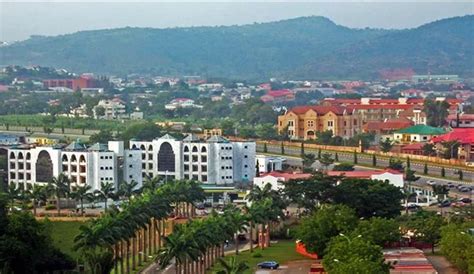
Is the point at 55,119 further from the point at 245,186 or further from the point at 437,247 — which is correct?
the point at 437,247

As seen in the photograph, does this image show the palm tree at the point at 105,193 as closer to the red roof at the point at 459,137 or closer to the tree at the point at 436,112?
Result: the red roof at the point at 459,137

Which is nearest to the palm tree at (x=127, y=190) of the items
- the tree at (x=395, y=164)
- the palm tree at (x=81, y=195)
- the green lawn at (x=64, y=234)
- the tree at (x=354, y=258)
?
the palm tree at (x=81, y=195)

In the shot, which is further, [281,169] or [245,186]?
[281,169]

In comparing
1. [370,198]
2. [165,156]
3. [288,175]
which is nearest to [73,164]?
[165,156]

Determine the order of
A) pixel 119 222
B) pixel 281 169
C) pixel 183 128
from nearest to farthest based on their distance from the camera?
1. pixel 119 222
2. pixel 281 169
3. pixel 183 128

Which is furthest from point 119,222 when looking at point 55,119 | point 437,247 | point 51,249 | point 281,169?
point 55,119

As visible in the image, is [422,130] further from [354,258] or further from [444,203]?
[354,258]

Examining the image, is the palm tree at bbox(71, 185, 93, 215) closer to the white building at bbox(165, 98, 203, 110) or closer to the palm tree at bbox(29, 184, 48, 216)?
the palm tree at bbox(29, 184, 48, 216)
